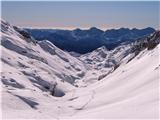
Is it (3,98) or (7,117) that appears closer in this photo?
(7,117)

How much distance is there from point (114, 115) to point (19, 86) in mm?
28702

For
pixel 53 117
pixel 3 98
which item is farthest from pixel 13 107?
pixel 53 117

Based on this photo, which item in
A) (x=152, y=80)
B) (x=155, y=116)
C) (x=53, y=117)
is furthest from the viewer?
(x=152, y=80)

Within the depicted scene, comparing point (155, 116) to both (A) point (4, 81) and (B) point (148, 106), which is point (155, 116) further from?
(A) point (4, 81)

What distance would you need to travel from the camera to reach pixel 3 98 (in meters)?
37.4

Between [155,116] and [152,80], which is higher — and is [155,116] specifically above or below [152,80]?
below

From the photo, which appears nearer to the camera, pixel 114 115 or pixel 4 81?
pixel 114 115

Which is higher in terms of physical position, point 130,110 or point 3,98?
point 3,98

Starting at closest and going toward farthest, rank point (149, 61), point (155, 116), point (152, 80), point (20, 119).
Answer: point (155, 116) → point (20, 119) → point (152, 80) → point (149, 61)

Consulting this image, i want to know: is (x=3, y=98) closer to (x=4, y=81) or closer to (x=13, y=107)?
(x=13, y=107)

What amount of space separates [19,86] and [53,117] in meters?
20.2

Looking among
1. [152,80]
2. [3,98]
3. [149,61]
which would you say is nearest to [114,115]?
[152,80]

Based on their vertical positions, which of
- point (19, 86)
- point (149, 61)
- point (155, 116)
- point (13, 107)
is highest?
point (149, 61)

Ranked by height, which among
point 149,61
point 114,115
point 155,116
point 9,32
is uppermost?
point 9,32
